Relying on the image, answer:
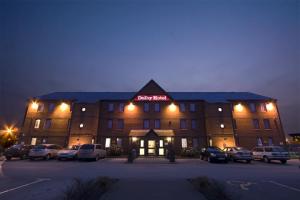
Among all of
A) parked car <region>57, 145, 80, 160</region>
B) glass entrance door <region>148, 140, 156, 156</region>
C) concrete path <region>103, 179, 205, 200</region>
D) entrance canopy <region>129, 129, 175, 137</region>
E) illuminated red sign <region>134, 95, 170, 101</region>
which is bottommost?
concrete path <region>103, 179, 205, 200</region>

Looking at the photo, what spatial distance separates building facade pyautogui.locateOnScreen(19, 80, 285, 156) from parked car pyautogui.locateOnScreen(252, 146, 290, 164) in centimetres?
728

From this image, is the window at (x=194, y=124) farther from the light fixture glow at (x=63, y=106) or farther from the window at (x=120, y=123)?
the light fixture glow at (x=63, y=106)

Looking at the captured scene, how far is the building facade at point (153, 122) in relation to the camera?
28578mm

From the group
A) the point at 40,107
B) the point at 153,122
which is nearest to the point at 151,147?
the point at 153,122

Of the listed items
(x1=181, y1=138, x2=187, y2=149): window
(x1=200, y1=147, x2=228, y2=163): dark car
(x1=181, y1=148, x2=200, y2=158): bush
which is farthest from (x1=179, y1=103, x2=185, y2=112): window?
(x1=200, y1=147, x2=228, y2=163): dark car

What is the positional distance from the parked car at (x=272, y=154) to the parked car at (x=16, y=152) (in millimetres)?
29221

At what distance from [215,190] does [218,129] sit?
81.9 feet

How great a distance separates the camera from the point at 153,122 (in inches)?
1172

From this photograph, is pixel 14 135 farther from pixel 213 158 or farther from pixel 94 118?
pixel 213 158

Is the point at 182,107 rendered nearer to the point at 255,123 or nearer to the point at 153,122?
the point at 153,122

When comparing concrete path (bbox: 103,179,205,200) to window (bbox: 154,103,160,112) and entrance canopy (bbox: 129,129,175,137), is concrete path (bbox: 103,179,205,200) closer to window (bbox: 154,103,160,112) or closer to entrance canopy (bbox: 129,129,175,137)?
entrance canopy (bbox: 129,129,175,137)

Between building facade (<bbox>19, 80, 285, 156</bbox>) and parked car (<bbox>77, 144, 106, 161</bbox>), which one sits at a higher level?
building facade (<bbox>19, 80, 285, 156</bbox>)

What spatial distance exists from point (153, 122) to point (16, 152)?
19.2 meters

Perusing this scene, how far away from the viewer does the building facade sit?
28.6 metres
